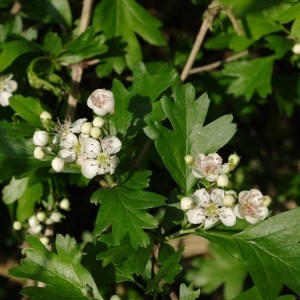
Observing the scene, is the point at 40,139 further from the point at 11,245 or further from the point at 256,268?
the point at 11,245

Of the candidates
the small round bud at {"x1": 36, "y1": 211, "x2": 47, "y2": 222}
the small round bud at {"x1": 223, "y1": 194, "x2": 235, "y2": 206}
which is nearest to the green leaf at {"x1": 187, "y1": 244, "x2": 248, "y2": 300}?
the small round bud at {"x1": 36, "y1": 211, "x2": 47, "y2": 222}

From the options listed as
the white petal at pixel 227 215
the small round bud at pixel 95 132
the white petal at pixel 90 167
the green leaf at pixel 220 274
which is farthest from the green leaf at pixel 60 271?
the green leaf at pixel 220 274

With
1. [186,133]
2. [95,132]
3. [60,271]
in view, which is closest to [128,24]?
[186,133]

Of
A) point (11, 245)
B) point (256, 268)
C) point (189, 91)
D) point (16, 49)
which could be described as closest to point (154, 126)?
point (189, 91)

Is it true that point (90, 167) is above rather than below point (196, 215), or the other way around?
above

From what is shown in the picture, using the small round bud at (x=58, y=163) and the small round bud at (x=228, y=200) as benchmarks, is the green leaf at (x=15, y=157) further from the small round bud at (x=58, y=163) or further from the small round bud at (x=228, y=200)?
the small round bud at (x=228, y=200)

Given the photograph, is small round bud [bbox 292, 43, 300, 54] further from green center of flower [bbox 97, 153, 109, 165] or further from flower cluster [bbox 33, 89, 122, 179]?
green center of flower [bbox 97, 153, 109, 165]

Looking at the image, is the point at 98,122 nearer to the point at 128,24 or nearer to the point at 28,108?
the point at 28,108
